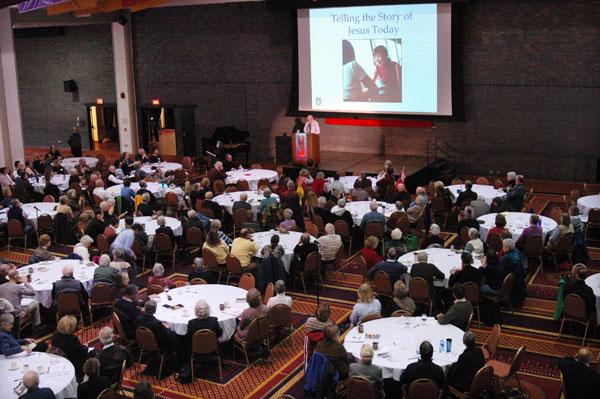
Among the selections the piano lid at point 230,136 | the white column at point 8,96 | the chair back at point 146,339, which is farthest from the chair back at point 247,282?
the piano lid at point 230,136

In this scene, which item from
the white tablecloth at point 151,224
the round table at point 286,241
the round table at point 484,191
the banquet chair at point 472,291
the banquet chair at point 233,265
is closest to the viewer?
the banquet chair at point 472,291

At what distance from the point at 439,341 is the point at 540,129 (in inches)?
544

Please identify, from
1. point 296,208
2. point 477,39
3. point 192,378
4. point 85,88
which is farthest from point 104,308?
point 85,88

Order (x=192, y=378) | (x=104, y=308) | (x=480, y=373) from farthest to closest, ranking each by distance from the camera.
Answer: (x=104, y=308)
(x=192, y=378)
(x=480, y=373)

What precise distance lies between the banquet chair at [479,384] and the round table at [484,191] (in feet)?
27.5

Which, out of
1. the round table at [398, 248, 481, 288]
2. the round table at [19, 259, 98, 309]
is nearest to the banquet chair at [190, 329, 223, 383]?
the round table at [19, 259, 98, 309]

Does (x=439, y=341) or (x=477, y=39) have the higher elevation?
(x=477, y=39)

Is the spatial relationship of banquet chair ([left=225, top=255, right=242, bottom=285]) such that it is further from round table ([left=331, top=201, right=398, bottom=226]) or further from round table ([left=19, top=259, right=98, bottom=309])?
round table ([left=331, top=201, right=398, bottom=226])

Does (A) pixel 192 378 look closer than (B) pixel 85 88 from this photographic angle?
Yes

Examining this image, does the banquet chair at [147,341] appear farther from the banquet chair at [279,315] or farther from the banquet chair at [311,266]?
the banquet chair at [311,266]

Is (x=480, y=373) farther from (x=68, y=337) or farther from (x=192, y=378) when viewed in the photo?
(x=68, y=337)

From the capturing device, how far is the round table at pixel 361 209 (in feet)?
51.4

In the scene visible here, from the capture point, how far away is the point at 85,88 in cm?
3136

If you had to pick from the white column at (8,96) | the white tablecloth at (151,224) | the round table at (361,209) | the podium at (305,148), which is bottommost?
the white tablecloth at (151,224)
